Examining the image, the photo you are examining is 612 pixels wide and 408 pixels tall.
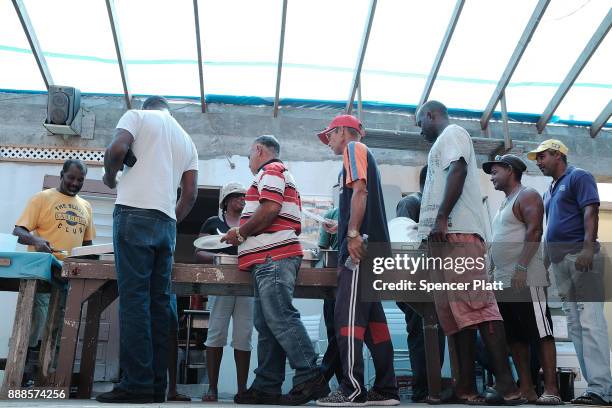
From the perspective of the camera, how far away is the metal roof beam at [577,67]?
6.84 metres

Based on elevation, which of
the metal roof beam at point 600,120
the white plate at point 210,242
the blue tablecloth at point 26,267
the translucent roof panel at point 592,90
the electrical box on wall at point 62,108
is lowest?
the blue tablecloth at point 26,267

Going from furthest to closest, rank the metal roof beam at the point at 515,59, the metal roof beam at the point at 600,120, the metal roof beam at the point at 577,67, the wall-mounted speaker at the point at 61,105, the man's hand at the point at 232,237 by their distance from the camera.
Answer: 1. the metal roof beam at the point at 600,120
2. the wall-mounted speaker at the point at 61,105
3. the metal roof beam at the point at 577,67
4. the metal roof beam at the point at 515,59
5. the man's hand at the point at 232,237

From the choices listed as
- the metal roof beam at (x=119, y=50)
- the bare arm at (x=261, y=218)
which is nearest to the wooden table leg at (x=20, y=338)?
the bare arm at (x=261, y=218)

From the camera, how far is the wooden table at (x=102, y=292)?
11.8 feet

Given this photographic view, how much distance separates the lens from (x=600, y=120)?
8.30 meters

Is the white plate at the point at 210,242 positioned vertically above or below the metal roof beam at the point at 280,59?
below

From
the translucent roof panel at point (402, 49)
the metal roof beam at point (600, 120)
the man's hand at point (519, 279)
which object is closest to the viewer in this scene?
the man's hand at point (519, 279)

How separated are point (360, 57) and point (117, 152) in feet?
13.9

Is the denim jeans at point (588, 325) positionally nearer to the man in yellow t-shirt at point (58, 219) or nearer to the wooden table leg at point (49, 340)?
the wooden table leg at point (49, 340)

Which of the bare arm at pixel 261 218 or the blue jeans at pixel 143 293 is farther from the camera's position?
the bare arm at pixel 261 218

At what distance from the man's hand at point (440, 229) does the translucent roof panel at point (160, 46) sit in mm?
4168

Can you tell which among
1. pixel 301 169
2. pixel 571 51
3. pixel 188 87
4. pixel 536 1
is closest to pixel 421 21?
pixel 536 1

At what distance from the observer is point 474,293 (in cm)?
360

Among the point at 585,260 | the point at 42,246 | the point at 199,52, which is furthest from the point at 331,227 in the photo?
the point at 199,52
